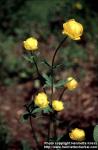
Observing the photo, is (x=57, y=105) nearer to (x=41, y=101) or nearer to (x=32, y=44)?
(x=41, y=101)

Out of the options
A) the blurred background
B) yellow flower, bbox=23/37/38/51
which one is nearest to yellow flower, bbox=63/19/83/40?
yellow flower, bbox=23/37/38/51

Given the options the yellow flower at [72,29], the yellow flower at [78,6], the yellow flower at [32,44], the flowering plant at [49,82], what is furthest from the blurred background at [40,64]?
the yellow flower at [72,29]

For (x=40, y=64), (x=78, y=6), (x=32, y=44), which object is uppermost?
(x=78, y=6)

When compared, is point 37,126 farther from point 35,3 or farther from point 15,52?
point 35,3

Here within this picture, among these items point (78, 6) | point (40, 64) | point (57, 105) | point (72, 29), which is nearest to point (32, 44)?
point (72, 29)

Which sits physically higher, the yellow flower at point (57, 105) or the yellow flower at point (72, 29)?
the yellow flower at point (72, 29)

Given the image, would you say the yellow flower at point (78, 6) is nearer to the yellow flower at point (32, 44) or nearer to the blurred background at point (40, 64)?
the blurred background at point (40, 64)

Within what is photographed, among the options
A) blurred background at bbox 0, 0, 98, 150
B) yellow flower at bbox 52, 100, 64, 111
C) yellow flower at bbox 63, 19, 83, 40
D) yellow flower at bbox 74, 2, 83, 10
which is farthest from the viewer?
yellow flower at bbox 74, 2, 83, 10

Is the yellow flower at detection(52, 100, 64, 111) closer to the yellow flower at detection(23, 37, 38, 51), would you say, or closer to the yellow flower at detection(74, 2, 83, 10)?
the yellow flower at detection(23, 37, 38, 51)

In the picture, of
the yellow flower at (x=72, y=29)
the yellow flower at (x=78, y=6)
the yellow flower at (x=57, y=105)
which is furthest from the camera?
the yellow flower at (x=78, y=6)
